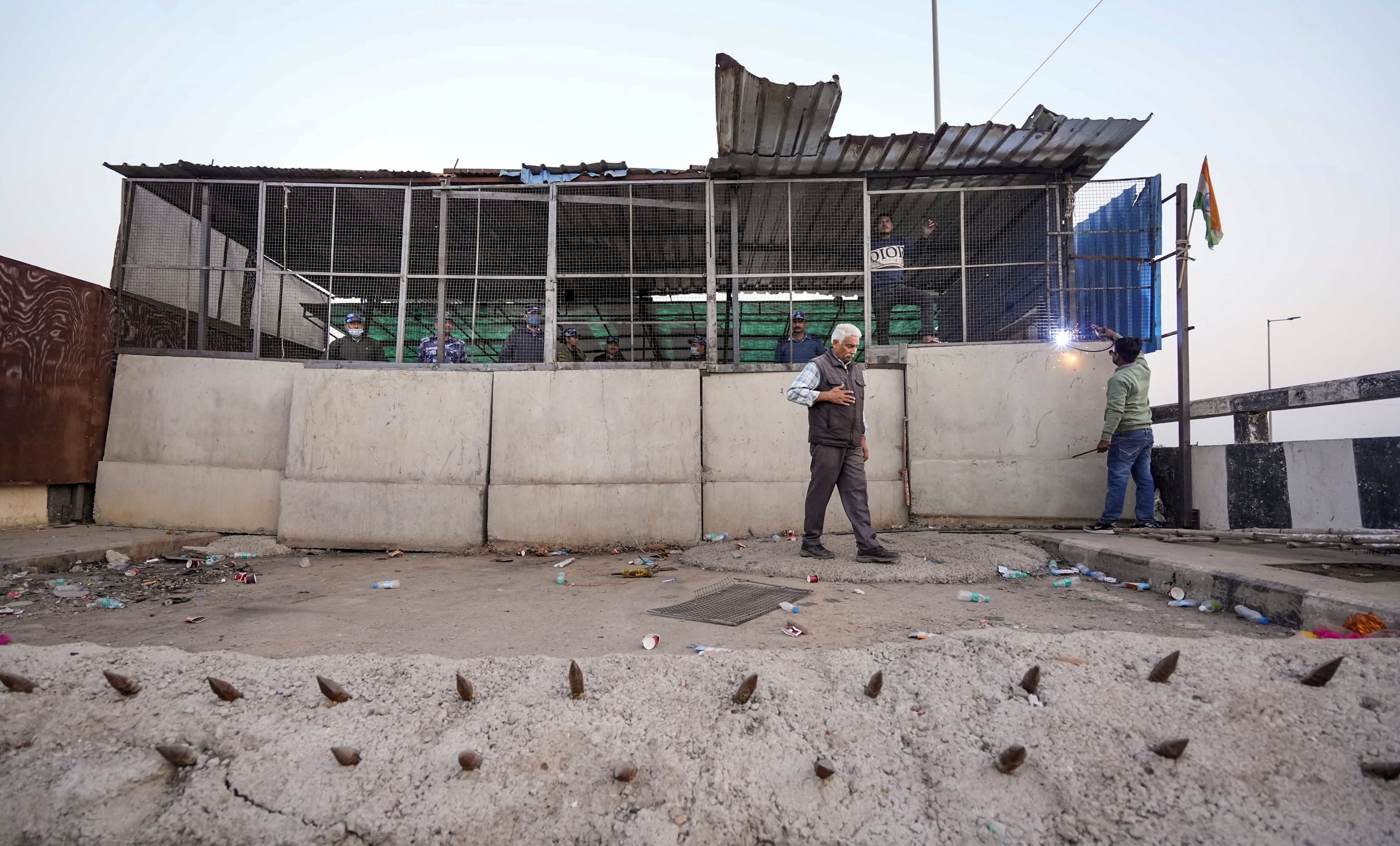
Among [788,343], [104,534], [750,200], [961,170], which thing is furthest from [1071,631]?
[104,534]

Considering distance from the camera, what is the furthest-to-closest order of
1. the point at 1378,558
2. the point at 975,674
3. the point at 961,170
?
the point at 961,170 < the point at 1378,558 < the point at 975,674

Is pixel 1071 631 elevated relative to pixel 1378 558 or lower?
lower

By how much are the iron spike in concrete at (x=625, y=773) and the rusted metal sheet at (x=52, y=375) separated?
7742 millimetres

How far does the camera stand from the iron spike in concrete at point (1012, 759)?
6.20 ft

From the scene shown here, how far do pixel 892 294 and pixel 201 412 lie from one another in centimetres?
780

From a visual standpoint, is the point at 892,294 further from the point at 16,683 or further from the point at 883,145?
the point at 16,683

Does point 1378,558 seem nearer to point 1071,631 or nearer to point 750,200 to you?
point 1071,631

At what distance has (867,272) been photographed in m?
6.89

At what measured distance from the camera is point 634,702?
2277mm

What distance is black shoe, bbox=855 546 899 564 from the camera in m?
4.81

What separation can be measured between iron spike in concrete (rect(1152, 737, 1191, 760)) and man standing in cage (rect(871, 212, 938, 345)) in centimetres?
551

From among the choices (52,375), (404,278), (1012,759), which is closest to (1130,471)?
(1012,759)

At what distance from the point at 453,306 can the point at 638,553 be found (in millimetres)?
5357

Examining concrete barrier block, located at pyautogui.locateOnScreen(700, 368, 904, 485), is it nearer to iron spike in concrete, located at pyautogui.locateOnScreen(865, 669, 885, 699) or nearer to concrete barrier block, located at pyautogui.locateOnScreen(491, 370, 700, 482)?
concrete barrier block, located at pyautogui.locateOnScreen(491, 370, 700, 482)
